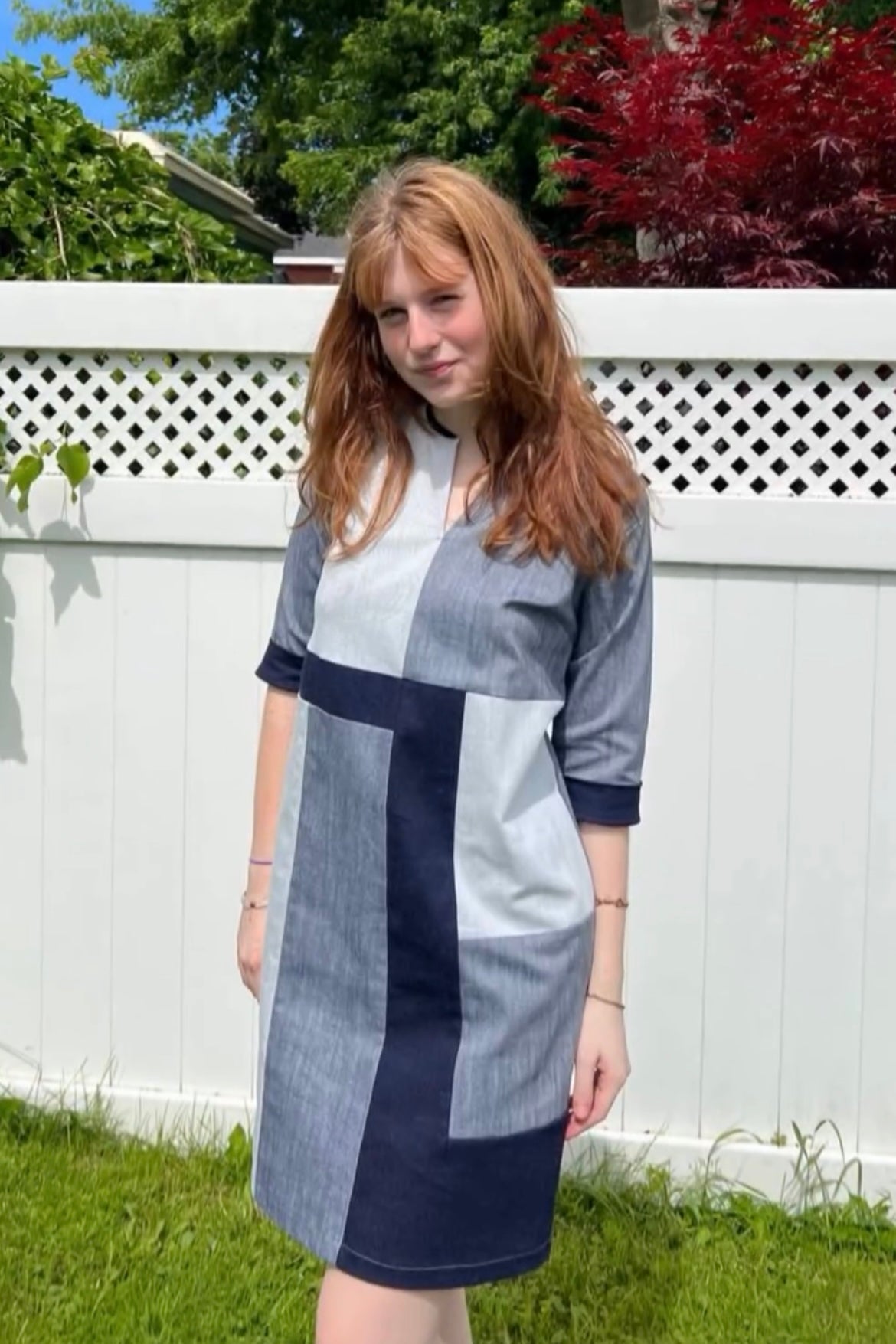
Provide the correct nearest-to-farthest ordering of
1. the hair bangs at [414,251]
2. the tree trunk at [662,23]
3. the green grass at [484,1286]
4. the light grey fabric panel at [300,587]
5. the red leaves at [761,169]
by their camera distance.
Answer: the hair bangs at [414,251], the light grey fabric panel at [300,587], the green grass at [484,1286], the red leaves at [761,169], the tree trunk at [662,23]

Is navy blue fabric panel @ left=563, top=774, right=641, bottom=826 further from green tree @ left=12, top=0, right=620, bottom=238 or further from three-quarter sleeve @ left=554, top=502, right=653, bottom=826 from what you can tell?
green tree @ left=12, top=0, right=620, bottom=238

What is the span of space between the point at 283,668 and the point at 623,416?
1218 mm

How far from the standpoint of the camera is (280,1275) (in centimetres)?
277

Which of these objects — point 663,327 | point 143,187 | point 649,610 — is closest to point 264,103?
point 143,187

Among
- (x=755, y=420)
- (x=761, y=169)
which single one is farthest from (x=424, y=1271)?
(x=761, y=169)

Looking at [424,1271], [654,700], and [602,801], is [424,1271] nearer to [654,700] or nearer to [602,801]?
[602,801]

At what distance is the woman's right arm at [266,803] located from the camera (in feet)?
6.63

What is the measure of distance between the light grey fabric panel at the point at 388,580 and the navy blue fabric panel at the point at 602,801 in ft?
0.79

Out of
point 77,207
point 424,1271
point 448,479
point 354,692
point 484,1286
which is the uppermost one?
point 77,207

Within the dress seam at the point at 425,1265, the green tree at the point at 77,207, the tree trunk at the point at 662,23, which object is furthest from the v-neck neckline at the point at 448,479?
the tree trunk at the point at 662,23

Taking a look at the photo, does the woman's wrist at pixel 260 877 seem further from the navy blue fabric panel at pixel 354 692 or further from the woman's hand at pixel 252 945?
the navy blue fabric panel at pixel 354 692

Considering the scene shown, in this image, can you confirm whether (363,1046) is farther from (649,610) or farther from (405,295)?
(405,295)

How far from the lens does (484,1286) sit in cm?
278

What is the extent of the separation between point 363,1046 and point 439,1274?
273mm
